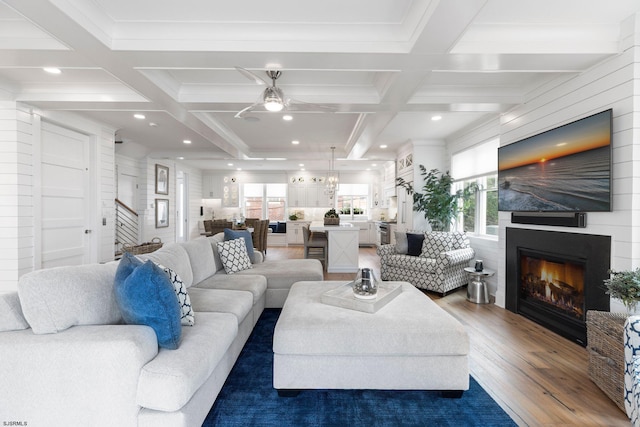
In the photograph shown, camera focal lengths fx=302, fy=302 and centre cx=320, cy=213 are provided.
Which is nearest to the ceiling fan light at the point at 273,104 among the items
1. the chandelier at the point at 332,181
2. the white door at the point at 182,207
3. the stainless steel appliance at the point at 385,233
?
the chandelier at the point at 332,181

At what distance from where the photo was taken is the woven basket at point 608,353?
6.44 ft

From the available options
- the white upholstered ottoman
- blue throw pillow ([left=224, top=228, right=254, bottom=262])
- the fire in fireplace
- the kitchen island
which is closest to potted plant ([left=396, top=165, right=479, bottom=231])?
the kitchen island

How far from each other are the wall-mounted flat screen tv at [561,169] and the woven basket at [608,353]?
3.14 feet

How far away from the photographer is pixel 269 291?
12.0 ft

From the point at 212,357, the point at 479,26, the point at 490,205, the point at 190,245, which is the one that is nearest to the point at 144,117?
the point at 190,245

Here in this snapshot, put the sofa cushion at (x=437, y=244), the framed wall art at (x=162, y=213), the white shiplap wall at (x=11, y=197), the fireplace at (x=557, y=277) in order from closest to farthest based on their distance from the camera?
the fireplace at (x=557, y=277), the white shiplap wall at (x=11, y=197), the sofa cushion at (x=437, y=244), the framed wall art at (x=162, y=213)

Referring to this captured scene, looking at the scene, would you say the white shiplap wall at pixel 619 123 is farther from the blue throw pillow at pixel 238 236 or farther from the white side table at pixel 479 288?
the blue throw pillow at pixel 238 236

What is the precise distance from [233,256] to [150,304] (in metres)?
2.16

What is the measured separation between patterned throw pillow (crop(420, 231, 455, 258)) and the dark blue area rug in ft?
9.07

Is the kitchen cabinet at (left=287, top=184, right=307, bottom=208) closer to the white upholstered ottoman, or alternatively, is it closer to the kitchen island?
the kitchen island

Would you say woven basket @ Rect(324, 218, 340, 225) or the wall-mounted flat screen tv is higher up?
the wall-mounted flat screen tv

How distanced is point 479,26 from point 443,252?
3.12m

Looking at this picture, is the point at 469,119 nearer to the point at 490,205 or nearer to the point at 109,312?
the point at 490,205

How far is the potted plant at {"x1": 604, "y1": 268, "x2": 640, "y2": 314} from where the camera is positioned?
6.54 feet
